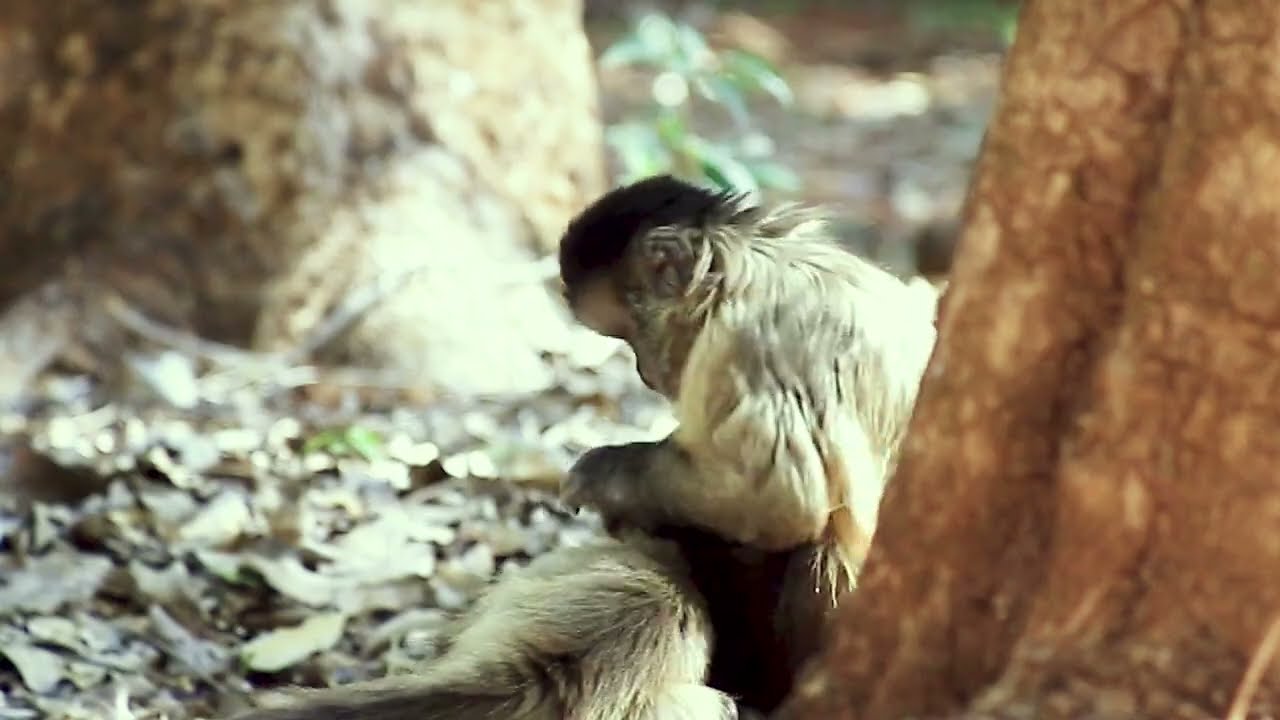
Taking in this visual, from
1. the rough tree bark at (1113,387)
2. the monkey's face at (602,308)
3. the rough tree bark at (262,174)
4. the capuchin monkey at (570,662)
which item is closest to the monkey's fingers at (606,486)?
the capuchin monkey at (570,662)

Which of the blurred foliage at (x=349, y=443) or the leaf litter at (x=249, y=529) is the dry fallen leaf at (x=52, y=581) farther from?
the blurred foliage at (x=349, y=443)

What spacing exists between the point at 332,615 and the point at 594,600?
4.00 ft

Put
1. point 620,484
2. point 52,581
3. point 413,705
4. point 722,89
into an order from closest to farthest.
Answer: point 413,705
point 620,484
point 52,581
point 722,89

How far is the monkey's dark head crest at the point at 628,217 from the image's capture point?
3.69 meters

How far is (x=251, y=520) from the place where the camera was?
479 centimetres

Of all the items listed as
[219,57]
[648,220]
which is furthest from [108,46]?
[648,220]

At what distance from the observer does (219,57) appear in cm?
616

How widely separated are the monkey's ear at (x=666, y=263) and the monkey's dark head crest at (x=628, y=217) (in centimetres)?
5

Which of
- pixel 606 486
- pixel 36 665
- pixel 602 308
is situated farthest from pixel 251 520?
pixel 606 486

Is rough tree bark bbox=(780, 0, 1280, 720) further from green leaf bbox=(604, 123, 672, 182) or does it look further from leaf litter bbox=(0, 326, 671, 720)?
green leaf bbox=(604, 123, 672, 182)

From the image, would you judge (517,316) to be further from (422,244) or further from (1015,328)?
(1015,328)

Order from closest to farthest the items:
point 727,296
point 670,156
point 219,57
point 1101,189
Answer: point 1101,189, point 727,296, point 219,57, point 670,156

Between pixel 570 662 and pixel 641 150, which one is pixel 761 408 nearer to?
pixel 570 662

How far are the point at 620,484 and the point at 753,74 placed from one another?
12.3ft
